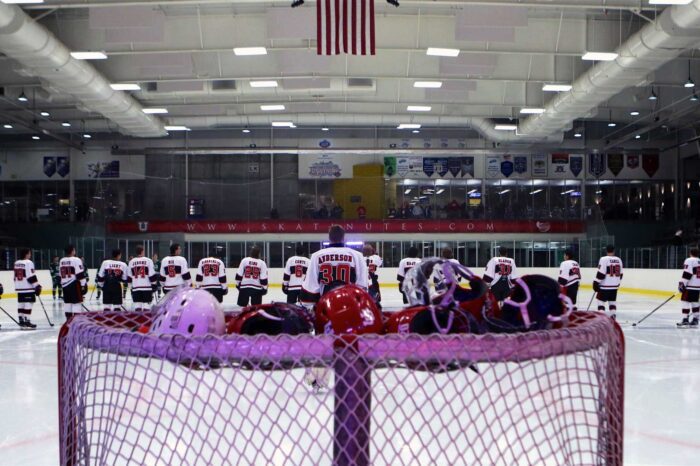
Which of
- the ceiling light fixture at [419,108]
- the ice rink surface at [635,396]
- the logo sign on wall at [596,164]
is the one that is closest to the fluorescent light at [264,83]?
the ceiling light fixture at [419,108]

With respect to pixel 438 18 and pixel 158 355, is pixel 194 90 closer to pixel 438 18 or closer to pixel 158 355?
pixel 438 18

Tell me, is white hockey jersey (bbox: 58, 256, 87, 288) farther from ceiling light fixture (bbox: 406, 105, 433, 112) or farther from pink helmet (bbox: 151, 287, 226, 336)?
ceiling light fixture (bbox: 406, 105, 433, 112)

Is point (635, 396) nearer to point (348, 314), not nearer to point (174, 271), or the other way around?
point (348, 314)

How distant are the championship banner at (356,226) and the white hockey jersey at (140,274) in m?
11.2

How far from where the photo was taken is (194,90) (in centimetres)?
1545

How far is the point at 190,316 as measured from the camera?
1831mm

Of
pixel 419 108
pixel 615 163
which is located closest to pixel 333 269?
pixel 419 108

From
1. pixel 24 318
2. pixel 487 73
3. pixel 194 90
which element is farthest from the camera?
pixel 194 90

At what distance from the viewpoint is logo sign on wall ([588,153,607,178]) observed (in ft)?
76.0

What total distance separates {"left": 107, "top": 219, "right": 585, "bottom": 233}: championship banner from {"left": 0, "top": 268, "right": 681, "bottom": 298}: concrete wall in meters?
2.00

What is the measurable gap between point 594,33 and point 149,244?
13.5m

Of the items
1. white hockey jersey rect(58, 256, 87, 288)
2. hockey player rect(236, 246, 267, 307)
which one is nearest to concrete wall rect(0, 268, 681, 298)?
white hockey jersey rect(58, 256, 87, 288)

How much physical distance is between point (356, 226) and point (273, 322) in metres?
19.1

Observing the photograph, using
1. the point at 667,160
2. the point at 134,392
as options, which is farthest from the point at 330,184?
the point at 134,392
